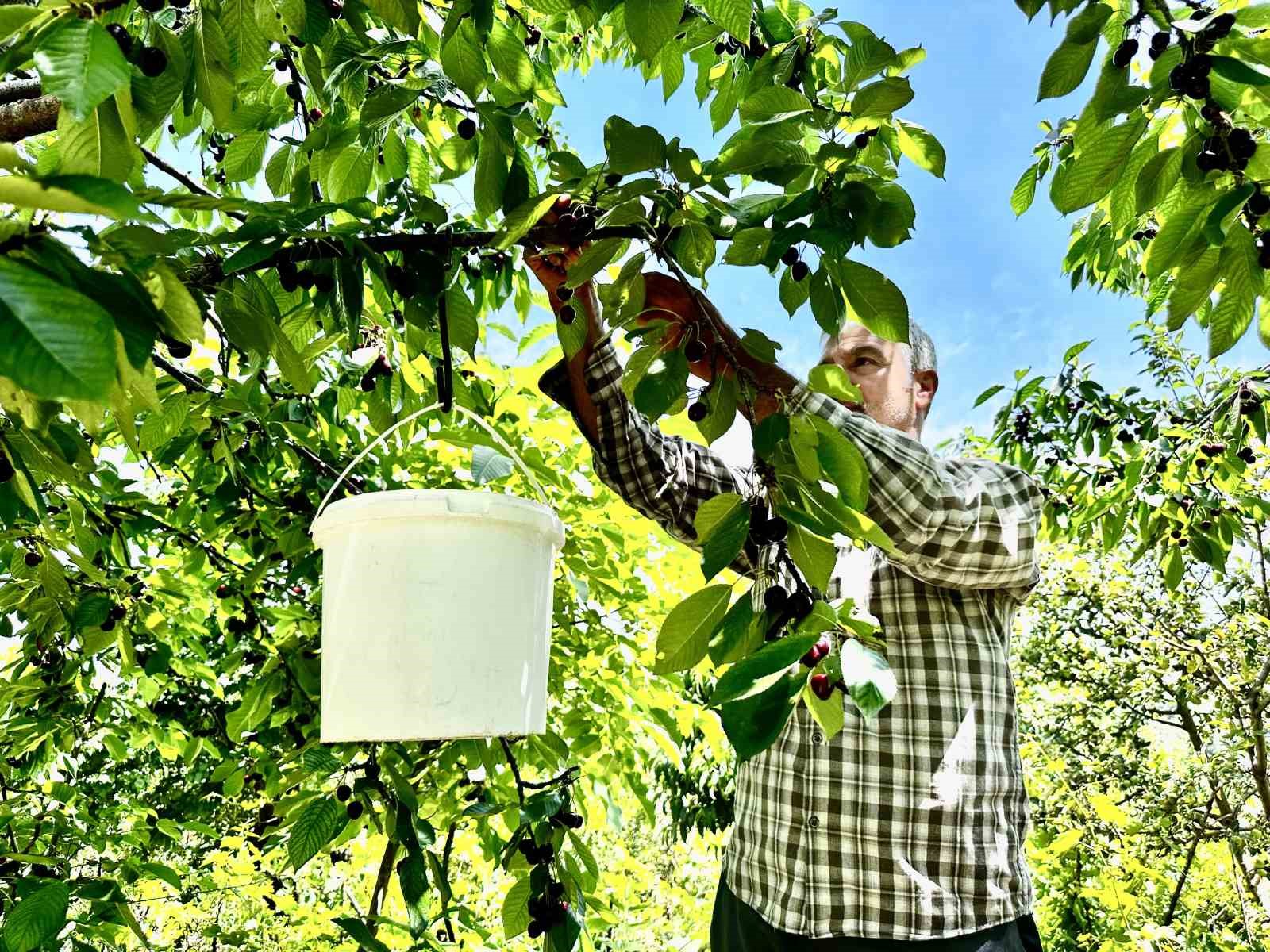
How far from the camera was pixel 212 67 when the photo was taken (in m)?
0.93

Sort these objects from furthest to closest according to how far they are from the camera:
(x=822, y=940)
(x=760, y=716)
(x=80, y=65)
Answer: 1. (x=822, y=940)
2. (x=760, y=716)
3. (x=80, y=65)

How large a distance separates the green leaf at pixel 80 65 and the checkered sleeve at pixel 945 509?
2.85ft

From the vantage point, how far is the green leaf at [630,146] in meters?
0.83

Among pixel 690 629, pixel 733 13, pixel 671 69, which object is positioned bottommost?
pixel 690 629

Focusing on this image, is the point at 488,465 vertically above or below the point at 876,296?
below

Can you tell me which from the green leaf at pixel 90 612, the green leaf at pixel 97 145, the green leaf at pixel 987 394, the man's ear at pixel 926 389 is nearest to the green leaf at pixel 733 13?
the green leaf at pixel 97 145

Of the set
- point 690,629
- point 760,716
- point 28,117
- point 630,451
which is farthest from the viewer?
point 630,451

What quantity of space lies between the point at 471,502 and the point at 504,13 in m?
1.39

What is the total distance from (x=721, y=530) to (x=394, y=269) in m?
0.53

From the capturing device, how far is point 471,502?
1.05 m

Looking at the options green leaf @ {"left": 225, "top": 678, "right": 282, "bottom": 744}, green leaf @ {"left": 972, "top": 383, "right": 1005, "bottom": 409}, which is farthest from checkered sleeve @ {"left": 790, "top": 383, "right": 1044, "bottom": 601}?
green leaf @ {"left": 972, "top": 383, "right": 1005, "bottom": 409}

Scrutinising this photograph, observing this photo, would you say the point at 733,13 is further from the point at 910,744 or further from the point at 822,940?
the point at 822,940

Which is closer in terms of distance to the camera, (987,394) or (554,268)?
(554,268)

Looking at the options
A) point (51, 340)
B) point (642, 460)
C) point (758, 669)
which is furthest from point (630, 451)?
point (51, 340)
